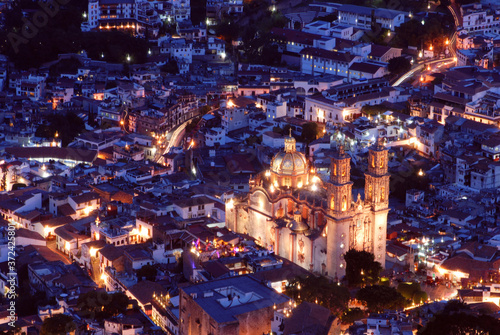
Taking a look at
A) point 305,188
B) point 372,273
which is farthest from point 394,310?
point 305,188

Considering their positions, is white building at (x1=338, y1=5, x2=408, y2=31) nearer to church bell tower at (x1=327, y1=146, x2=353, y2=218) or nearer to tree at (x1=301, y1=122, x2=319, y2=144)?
tree at (x1=301, y1=122, x2=319, y2=144)

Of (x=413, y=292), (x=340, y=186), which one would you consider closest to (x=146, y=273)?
(x=340, y=186)

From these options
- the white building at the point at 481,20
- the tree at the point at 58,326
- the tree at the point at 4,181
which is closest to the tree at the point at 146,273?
the tree at the point at 58,326

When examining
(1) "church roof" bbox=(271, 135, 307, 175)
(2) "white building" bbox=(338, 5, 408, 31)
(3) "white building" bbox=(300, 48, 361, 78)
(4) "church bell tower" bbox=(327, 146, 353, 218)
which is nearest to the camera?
(4) "church bell tower" bbox=(327, 146, 353, 218)

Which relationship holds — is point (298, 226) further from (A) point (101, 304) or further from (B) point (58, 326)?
(B) point (58, 326)

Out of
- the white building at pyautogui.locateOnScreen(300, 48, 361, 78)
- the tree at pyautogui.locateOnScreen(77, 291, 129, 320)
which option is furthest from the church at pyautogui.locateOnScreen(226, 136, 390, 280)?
the white building at pyautogui.locateOnScreen(300, 48, 361, 78)

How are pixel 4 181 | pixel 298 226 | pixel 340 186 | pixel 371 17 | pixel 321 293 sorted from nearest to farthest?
pixel 321 293
pixel 340 186
pixel 298 226
pixel 4 181
pixel 371 17
